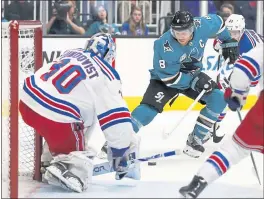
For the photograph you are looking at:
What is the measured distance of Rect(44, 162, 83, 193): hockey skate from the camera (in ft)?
11.2

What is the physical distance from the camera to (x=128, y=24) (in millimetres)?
7238

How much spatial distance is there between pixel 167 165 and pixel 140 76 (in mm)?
2254

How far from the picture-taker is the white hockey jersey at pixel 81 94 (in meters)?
3.33

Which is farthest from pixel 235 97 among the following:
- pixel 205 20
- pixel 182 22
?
pixel 205 20

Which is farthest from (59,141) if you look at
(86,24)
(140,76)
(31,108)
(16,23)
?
(86,24)

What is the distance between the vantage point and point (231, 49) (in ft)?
16.3

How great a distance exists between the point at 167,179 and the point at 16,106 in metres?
1.40

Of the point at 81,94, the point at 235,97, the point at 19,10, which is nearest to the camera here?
the point at 235,97

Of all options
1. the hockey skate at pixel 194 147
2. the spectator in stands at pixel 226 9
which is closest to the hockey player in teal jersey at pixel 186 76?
the hockey skate at pixel 194 147

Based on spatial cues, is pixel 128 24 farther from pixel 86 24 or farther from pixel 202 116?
pixel 202 116

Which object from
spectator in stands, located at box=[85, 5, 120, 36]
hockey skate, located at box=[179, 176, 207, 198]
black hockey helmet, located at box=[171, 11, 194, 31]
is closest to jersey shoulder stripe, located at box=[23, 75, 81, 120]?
hockey skate, located at box=[179, 176, 207, 198]

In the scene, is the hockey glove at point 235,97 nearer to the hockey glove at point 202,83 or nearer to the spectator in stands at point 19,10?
the hockey glove at point 202,83

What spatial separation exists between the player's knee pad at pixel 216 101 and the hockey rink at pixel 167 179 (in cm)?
30

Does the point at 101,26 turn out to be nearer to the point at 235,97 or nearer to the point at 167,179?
the point at 167,179
